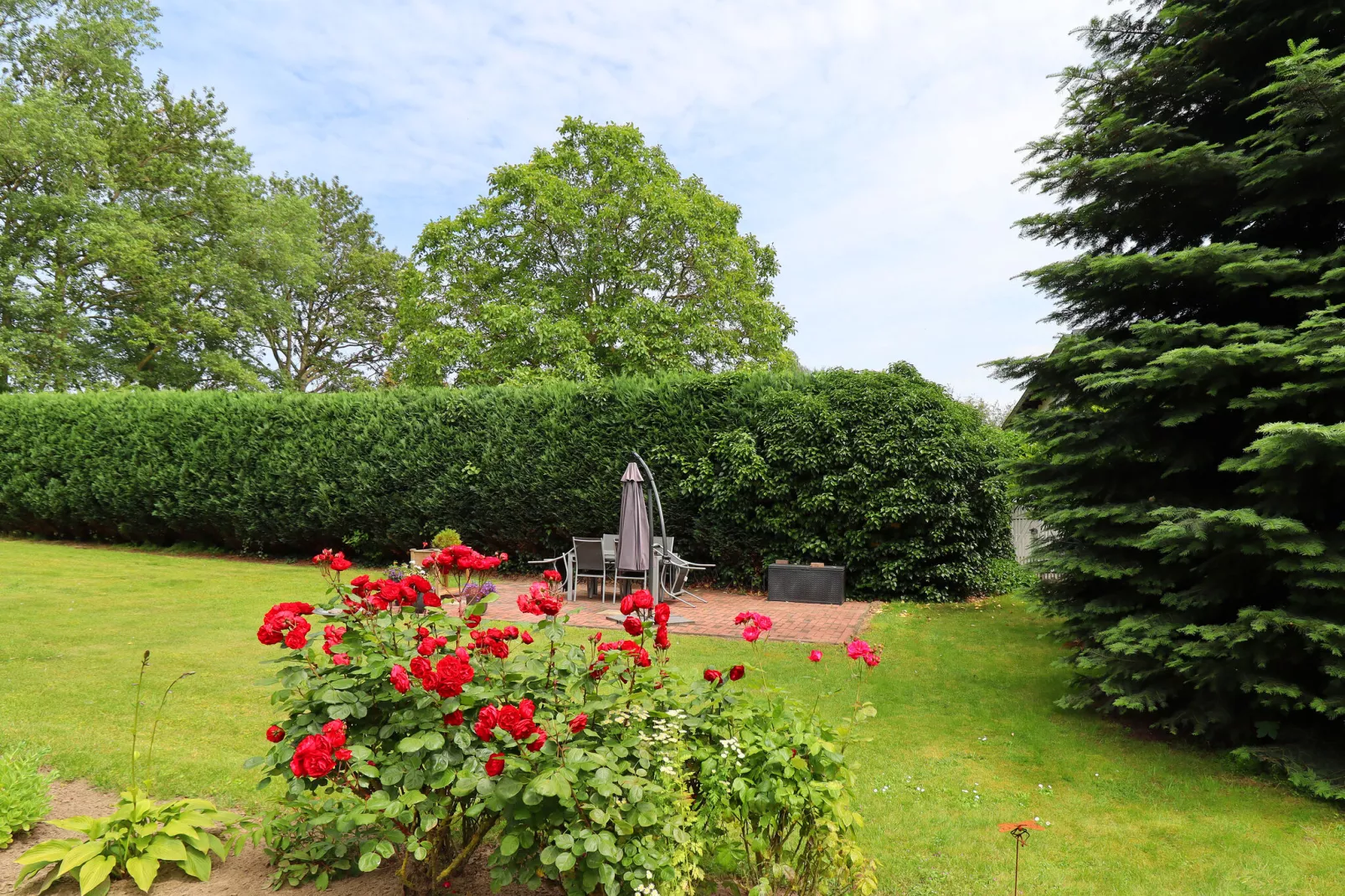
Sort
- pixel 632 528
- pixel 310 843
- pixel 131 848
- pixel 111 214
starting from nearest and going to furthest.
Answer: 1. pixel 131 848
2. pixel 310 843
3. pixel 632 528
4. pixel 111 214

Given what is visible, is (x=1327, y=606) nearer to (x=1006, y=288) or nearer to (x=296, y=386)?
(x=1006, y=288)

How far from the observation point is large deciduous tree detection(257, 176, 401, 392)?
26.9 m

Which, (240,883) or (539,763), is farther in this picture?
(240,883)

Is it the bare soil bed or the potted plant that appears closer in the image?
the bare soil bed

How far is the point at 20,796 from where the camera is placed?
2.83 metres

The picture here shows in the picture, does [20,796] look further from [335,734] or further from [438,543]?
[438,543]

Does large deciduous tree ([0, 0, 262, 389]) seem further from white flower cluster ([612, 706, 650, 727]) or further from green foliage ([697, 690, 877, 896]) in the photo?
green foliage ([697, 690, 877, 896])

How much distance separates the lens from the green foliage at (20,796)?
2.75 meters

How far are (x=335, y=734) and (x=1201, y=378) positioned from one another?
483cm

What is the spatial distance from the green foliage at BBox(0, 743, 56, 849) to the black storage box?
8.18 metres

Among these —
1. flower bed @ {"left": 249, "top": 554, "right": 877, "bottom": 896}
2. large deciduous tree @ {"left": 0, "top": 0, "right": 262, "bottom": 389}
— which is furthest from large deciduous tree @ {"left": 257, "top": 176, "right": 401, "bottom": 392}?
flower bed @ {"left": 249, "top": 554, "right": 877, "bottom": 896}

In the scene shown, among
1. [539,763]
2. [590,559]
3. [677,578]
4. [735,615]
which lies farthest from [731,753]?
[677,578]

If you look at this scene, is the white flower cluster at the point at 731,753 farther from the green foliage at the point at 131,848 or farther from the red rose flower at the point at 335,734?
the green foliage at the point at 131,848

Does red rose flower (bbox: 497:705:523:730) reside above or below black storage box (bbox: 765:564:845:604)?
above
